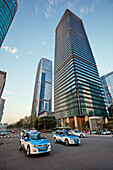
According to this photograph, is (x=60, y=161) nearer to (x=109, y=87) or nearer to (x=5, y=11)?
(x=5, y=11)

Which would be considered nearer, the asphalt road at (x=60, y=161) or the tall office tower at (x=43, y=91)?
the asphalt road at (x=60, y=161)

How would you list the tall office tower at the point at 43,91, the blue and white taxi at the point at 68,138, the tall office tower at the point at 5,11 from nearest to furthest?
the blue and white taxi at the point at 68,138 → the tall office tower at the point at 5,11 → the tall office tower at the point at 43,91

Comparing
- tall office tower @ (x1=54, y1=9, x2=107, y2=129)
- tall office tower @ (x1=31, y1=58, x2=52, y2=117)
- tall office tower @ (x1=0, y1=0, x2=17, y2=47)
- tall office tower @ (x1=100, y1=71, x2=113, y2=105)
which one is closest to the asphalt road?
tall office tower @ (x1=54, y1=9, x2=107, y2=129)

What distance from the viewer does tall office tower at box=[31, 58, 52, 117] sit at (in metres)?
144

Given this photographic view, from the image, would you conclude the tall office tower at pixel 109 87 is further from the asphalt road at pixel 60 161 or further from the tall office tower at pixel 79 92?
the asphalt road at pixel 60 161

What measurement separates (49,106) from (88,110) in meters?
104

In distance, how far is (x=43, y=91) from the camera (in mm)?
156250

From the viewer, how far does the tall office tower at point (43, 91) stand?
474 ft

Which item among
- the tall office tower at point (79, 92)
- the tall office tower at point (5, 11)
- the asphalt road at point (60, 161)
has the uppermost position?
the tall office tower at point (5, 11)

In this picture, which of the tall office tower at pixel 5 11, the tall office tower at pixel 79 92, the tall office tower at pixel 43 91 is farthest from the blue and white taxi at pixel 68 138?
the tall office tower at pixel 43 91

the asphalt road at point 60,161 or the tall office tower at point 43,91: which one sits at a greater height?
the tall office tower at point 43,91

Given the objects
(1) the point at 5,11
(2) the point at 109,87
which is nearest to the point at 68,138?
(1) the point at 5,11

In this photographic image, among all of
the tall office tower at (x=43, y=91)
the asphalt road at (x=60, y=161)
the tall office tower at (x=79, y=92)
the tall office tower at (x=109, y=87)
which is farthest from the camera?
the tall office tower at (x=43, y=91)

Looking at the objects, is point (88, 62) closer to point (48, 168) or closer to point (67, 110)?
point (67, 110)
